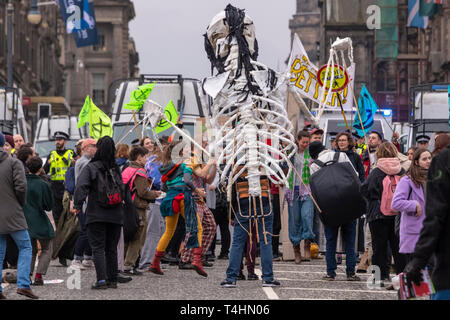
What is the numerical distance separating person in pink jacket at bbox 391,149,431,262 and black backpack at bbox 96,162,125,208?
10.5ft

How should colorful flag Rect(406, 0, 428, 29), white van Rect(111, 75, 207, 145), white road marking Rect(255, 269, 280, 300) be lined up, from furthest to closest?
1. colorful flag Rect(406, 0, 428, 29)
2. white van Rect(111, 75, 207, 145)
3. white road marking Rect(255, 269, 280, 300)

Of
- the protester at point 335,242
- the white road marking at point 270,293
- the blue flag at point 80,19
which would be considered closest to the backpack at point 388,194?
the protester at point 335,242

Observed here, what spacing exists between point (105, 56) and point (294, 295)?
8699cm

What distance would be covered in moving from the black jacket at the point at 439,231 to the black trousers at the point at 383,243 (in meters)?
5.99

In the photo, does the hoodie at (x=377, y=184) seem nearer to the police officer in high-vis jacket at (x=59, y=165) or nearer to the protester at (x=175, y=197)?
the protester at (x=175, y=197)

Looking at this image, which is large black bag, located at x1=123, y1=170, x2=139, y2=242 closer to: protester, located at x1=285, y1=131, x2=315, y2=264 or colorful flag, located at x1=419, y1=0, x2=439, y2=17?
protester, located at x1=285, y1=131, x2=315, y2=264

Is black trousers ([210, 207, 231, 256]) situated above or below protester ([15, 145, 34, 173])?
below

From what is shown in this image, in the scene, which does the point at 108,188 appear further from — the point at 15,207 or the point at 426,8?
the point at 426,8

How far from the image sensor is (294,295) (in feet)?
38.3

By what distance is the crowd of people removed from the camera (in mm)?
11672

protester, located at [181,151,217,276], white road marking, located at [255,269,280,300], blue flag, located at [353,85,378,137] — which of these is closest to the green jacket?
protester, located at [181,151,217,276]

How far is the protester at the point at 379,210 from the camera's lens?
12781 millimetres
